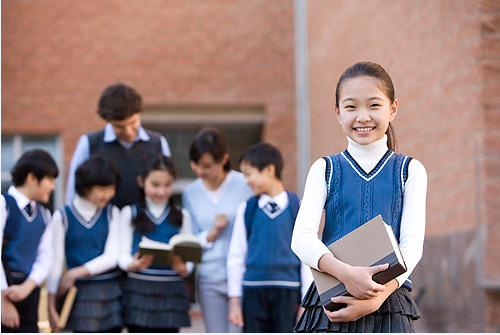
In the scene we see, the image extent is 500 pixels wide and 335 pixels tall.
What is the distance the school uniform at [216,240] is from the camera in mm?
3914

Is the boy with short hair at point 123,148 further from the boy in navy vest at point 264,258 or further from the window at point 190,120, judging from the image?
the window at point 190,120

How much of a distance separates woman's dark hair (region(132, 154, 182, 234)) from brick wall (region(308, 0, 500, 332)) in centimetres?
125

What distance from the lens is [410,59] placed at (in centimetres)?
587

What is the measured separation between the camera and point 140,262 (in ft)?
12.2

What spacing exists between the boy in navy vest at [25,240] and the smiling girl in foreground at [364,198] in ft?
6.14

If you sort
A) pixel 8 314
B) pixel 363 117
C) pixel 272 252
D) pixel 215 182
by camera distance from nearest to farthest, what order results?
pixel 363 117, pixel 8 314, pixel 272 252, pixel 215 182

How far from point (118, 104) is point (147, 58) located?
217 inches

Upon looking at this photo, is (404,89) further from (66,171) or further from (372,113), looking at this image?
(66,171)

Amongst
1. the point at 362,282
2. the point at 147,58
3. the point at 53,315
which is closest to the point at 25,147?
the point at 147,58

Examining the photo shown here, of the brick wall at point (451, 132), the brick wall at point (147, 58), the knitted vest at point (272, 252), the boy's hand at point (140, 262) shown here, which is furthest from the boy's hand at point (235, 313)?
the brick wall at point (147, 58)

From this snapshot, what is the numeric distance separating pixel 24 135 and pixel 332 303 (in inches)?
306

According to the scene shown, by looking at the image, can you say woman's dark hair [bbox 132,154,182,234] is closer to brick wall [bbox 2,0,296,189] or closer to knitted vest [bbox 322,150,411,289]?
knitted vest [bbox 322,150,411,289]

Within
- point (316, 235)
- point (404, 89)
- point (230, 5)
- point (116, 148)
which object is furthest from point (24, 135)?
point (316, 235)

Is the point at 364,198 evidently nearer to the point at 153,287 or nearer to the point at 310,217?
the point at 310,217
